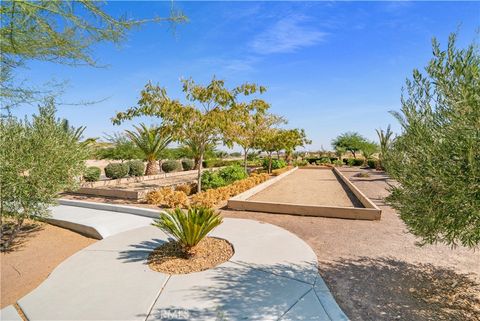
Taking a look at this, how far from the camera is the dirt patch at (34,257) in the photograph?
460 centimetres

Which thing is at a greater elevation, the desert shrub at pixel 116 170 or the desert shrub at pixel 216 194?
the desert shrub at pixel 116 170

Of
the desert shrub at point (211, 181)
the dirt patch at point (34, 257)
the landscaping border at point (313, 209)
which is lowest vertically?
the dirt patch at point (34, 257)

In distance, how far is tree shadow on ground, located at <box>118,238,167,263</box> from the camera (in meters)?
5.40

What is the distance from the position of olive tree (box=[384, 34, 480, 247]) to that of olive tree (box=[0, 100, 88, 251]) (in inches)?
259

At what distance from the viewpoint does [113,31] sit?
445 centimetres

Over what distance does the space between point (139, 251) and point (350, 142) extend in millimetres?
49746

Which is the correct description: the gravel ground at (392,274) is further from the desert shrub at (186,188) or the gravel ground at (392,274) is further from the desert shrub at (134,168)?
the desert shrub at (134,168)

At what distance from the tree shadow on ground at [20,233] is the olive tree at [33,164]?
130 millimetres

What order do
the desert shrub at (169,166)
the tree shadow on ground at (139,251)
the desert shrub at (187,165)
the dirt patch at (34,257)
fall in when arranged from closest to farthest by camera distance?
the dirt patch at (34,257)
the tree shadow on ground at (139,251)
the desert shrub at (169,166)
the desert shrub at (187,165)

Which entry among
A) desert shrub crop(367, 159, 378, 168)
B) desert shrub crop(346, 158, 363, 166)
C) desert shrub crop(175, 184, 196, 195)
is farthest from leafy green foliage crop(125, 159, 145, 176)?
desert shrub crop(346, 158, 363, 166)

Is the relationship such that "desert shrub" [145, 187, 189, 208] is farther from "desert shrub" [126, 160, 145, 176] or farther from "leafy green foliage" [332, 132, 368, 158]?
"leafy green foliage" [332, 132, 368, 158]

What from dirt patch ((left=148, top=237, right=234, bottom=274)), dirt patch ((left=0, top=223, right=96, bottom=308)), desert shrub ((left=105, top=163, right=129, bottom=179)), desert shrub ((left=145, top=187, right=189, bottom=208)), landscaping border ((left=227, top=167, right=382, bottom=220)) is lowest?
dirt patch ((left=0, top=223, right=96, bottom=308))

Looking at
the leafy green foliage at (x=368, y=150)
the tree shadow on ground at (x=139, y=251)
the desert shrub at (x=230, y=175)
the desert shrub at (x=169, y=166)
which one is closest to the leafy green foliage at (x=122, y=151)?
the desert shrub at (x=169, y=166)

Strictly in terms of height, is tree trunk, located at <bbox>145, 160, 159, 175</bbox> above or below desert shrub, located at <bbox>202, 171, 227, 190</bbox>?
above
